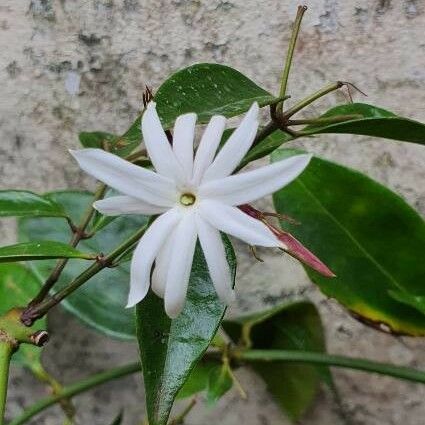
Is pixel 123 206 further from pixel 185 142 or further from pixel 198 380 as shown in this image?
pixel 198 380

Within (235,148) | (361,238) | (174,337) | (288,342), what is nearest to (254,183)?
(235,148)

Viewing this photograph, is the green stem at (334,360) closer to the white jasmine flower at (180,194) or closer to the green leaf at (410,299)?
Answer: the green leaf at (410,299)

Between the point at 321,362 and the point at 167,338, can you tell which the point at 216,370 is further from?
the point at 167,338

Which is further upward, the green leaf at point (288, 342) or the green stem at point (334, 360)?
the green stem at point (334, 360)

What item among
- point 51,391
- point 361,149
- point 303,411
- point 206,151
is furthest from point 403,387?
point 206,151

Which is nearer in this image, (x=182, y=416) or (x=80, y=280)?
(x=80, y=280)

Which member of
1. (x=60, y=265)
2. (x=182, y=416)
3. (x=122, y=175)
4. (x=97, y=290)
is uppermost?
(x=122, y=175)

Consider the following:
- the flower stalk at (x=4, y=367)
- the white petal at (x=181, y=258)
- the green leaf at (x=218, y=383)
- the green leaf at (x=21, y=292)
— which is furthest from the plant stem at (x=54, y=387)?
the white petal at (x=181, y=258)
